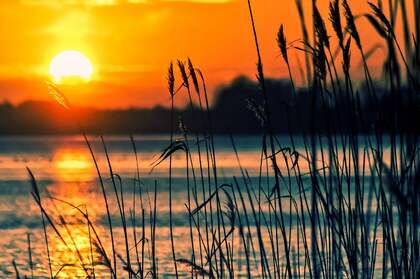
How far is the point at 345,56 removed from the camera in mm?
3793

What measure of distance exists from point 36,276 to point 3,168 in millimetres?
28555

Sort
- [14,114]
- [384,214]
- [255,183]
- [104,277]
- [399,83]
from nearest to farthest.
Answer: [399,83]
[384,214]
[104,277]
[255,183]
[14,114]

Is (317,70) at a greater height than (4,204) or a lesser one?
greater

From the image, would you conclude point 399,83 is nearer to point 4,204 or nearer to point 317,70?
point 317,70

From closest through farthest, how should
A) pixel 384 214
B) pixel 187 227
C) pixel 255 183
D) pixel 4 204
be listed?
pixel 384 214, pixel 187 227, pixel 4 204, pixel 255 183

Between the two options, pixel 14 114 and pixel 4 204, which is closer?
pixel 4 204

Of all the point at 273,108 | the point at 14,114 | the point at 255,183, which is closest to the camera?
the point at 273,108

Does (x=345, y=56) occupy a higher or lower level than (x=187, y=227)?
higher

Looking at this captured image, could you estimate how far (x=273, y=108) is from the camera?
4.49 m

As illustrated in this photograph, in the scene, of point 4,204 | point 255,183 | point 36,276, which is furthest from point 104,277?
point 255,183

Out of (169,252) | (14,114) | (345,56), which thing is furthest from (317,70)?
(14,114)

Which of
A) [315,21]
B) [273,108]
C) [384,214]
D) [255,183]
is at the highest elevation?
[315,21]

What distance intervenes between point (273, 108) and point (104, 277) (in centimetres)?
429

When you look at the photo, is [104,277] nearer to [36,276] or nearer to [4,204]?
[36,276]
